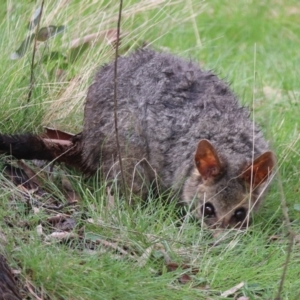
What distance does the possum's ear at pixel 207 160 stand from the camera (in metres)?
5.52

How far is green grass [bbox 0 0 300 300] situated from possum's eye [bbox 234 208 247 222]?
12 cm

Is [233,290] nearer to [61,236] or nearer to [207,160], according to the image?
[61,236]

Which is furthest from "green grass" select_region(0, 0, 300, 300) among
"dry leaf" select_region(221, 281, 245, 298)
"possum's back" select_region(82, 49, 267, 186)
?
"possum's back" select_region(82, 49, 267, 186)

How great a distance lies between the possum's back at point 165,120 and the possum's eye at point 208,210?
13.1 inches

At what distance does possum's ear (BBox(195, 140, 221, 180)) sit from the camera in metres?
5.52

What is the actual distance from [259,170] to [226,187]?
243mm

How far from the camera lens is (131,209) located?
17.4ft

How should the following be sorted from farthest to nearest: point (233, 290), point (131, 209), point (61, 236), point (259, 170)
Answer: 1. point (259, 170)
2. point (131, 209)
3. point (61, 236)
4. point (233, 290)

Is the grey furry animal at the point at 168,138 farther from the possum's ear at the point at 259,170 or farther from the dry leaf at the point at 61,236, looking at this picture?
the dry leaf at the point at 61,236

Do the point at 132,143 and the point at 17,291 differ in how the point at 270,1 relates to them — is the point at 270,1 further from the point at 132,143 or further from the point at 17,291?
the point at 17,291

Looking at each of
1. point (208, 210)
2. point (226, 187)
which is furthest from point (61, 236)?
point (226, 187)

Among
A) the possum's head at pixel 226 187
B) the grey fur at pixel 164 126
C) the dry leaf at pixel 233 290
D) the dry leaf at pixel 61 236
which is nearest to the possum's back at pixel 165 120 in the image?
the grey fur at pixel 164 126

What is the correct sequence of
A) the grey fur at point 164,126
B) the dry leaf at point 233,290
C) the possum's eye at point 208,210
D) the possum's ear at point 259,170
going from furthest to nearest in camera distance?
→ the grey fur at point 164,126 → the possum's eye at point 208,210 → the possum's ear at point 259,170 → the dry leaf at point 233,290

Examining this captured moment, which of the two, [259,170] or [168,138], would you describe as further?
[168,138]
